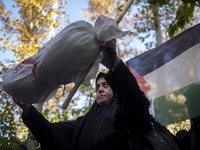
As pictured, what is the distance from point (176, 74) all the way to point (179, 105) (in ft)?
1.70

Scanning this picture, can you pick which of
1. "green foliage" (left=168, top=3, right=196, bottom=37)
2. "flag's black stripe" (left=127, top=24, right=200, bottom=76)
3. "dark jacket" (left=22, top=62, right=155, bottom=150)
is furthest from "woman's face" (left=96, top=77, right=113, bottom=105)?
"green foliage" (left=168, top=3, right=196, bottom=37)

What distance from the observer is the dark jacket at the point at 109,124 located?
1.54 metres

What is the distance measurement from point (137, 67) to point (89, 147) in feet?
7.47

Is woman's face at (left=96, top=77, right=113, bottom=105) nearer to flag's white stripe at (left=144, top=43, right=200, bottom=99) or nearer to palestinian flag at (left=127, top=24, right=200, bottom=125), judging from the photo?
palestinian flag at (left=127, top=24, right=200, bottom=125)

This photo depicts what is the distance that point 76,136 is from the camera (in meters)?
2.03

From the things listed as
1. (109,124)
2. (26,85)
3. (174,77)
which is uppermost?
(26,85)

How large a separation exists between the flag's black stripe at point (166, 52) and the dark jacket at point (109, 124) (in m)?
1.74

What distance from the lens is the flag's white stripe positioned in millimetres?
3051

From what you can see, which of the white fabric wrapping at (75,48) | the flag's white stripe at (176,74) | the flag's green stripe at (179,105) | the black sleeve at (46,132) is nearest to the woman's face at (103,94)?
the black sleeve at (46,132)

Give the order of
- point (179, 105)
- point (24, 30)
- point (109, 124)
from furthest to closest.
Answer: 1. point (24, 30)
2. point (179, 105)
3. point (109, 124)

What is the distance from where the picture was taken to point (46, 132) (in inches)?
81.4

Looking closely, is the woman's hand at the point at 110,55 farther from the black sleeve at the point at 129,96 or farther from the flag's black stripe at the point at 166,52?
the flag's black stripe at the point at 166,52

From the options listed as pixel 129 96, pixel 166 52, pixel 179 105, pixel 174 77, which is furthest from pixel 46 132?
pixel 166 52

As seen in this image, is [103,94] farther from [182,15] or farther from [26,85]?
[182,15]
